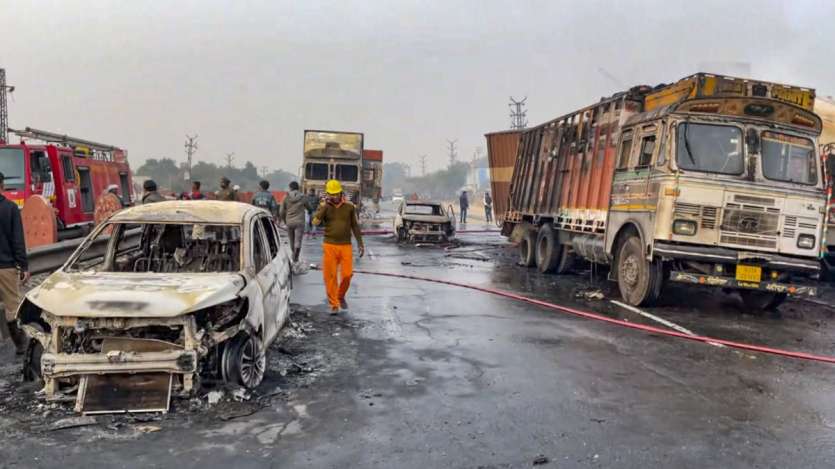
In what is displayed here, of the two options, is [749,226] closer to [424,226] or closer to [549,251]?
[549,251]

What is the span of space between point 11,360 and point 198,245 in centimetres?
206

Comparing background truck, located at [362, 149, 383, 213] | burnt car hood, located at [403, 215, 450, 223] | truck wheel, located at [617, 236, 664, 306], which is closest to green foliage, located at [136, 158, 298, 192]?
background truck, located at [362, 149, 383, 213]

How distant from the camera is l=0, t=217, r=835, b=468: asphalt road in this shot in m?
4.16

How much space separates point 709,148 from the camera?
364 inches

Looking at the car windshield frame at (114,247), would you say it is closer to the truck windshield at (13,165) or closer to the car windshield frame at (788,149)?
the car windshield frame at (788,149)

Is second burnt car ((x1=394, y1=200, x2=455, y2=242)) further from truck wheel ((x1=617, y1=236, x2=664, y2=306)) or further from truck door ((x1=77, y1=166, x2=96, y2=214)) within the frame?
truck wheel ((x1=617, y1=236, x2=664, y2=306))

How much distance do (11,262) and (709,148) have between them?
8724 millimetres

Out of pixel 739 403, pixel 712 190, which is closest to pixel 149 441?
pixel 739 403

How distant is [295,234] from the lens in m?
13.7

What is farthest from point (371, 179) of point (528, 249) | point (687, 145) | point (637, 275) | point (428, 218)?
point (687, 145)

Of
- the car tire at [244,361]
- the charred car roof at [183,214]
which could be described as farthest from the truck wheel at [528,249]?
the car tire at [244,361]

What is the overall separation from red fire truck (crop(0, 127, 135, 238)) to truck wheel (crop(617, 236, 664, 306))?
11.9 metres

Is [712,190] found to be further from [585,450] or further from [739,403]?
[585,450]

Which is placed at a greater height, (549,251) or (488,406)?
(549,251)
